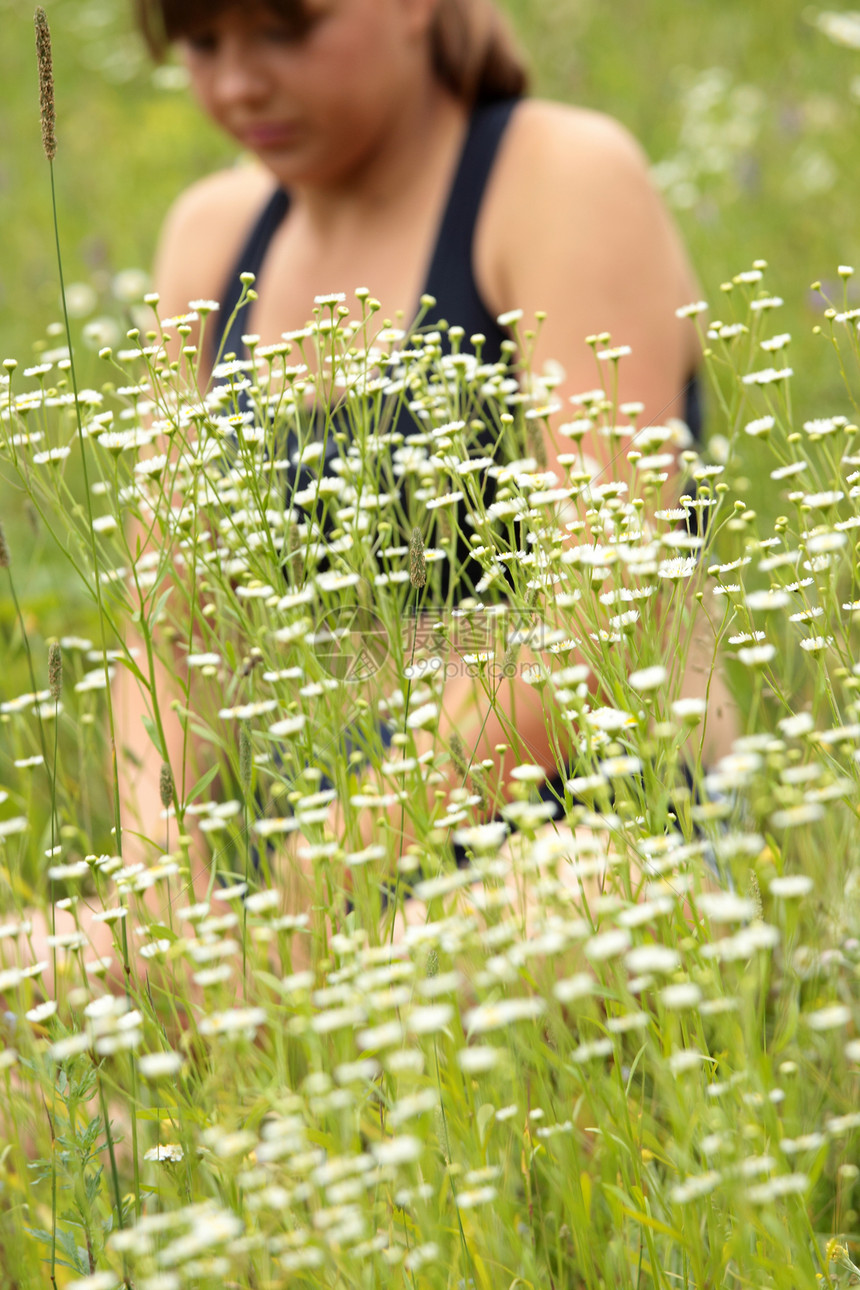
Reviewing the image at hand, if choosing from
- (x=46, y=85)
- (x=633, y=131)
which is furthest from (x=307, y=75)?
(x=633, y=131)

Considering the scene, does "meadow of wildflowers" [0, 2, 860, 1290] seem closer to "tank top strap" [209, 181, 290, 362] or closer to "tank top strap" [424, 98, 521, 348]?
"tank top strap" [424, 98, 521, 348]

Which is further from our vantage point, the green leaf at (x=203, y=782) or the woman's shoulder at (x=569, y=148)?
the woman's shoulder at (x=569, y=148)

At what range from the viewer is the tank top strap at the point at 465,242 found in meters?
1.81

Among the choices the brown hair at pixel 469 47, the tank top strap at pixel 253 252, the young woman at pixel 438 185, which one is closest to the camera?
the young woman at pixel 438 185

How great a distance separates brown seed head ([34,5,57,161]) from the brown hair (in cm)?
105

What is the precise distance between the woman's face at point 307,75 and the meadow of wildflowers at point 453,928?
2.89 feet

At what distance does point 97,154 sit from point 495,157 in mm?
3454

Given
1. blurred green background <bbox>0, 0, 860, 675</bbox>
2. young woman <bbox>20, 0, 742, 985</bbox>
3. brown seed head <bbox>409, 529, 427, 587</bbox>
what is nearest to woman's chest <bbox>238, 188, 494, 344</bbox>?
young woman <bbox>20, 0, 742, 985</bbox>

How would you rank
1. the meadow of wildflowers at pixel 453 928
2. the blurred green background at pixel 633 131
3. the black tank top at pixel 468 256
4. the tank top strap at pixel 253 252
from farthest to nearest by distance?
1. the blurred green background at pixel 633 131
2. the tank top strap at pixel 253 252
3. the black tank top at pixel 468 256
4. the meadow of wildflowers at pixel 453 928

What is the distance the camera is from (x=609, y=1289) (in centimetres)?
66

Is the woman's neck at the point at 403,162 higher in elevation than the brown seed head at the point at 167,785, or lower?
higher

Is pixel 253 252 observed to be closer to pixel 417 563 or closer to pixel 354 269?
pixel 354 269

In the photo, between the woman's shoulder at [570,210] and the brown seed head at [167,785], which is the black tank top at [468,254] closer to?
the woman's shoulder at [570,210]

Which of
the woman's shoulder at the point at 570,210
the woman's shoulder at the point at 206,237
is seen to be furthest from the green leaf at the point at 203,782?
the woman's shoulder at the point at 206,237
